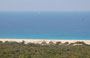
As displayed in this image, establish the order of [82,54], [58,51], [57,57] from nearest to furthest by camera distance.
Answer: [57,57] → [82,54] → [58,51]

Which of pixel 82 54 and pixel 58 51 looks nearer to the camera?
pixel 82 54

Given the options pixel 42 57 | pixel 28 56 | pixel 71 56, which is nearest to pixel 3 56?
pixel 28 56

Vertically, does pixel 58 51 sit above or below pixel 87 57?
above

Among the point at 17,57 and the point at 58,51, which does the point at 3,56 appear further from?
the point at 58,51

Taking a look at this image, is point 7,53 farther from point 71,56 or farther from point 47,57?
point 71,56

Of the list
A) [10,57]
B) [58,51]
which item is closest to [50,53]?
[58,51]

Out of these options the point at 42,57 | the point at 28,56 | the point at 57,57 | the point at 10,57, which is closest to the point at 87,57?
the point at 57,57

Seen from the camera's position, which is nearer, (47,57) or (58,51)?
(47,57)

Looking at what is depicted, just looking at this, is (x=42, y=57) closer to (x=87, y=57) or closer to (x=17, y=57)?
(x=17, y=57)

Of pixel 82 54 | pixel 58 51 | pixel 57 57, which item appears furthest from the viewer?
pixel 58 51
